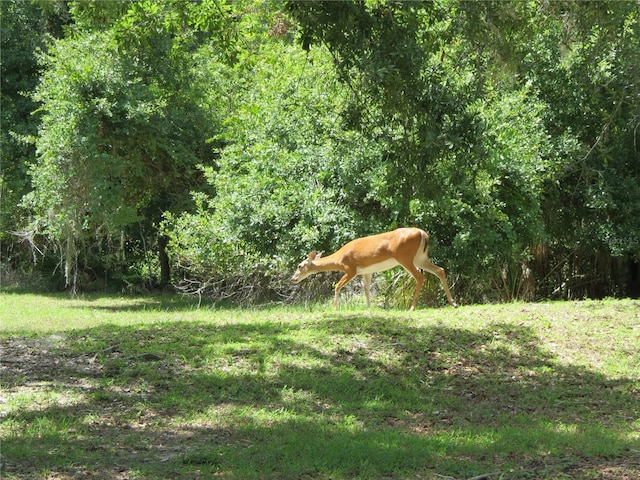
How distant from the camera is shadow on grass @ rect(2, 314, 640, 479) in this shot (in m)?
A: 5.98

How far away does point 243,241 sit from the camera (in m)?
15.4

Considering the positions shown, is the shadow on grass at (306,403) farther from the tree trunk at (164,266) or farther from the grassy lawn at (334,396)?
the tree trunk at (164,266)

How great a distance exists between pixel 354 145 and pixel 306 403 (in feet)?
24.1

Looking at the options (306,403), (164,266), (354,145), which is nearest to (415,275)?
(354,145)

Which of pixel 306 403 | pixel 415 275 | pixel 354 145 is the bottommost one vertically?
pixel 306 403

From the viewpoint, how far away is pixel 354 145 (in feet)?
47.0

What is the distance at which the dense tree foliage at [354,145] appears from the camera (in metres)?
9.26

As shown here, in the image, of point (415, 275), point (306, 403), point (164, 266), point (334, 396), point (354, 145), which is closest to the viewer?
point (306, 403)

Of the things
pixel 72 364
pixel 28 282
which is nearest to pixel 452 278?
pixel 72 364

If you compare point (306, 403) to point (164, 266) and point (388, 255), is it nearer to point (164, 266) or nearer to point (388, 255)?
point (388, 255)

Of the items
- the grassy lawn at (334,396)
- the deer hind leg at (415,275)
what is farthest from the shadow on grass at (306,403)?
the deer hind leg at (415,275)

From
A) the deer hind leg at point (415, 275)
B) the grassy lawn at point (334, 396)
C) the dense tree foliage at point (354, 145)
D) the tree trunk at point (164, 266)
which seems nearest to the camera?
the grassy lawn at point (334, 396)

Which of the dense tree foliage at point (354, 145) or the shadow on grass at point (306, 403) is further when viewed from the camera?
the dense tree foliage at point (354, 145)

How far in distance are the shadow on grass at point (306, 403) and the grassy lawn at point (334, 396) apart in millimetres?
24
